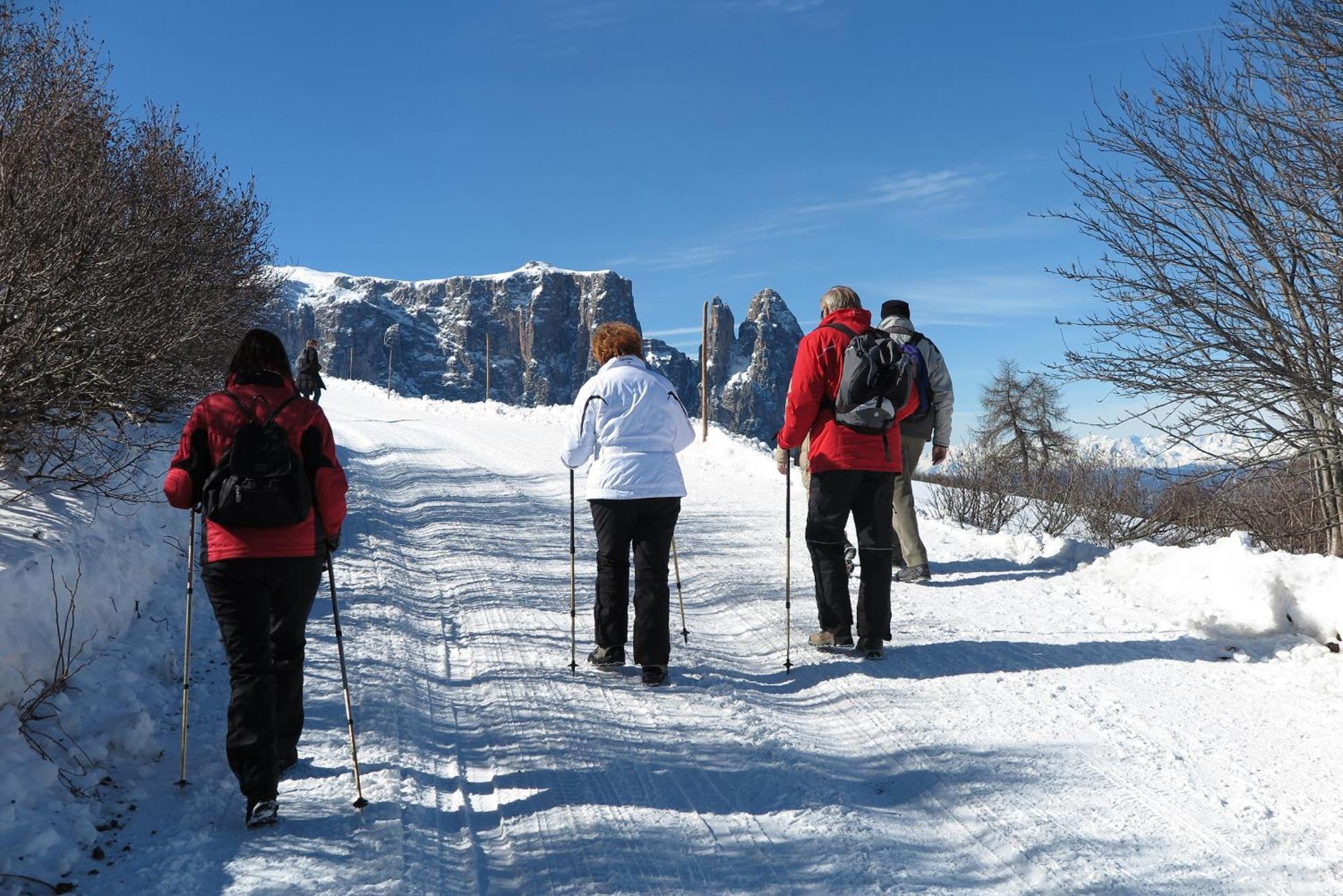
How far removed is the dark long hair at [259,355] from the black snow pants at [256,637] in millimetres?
810

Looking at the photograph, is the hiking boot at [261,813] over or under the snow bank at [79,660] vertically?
under

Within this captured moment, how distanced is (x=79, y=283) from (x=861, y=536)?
549 centimetres

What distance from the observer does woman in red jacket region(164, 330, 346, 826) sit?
11.0 feet

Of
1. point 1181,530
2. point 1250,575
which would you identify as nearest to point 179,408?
point 1250,575

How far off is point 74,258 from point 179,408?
22.2 ft

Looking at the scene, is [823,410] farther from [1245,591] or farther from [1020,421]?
[1020,421]

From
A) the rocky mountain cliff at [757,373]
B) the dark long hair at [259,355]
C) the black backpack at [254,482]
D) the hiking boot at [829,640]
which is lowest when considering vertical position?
the hiking boot at [829,640]

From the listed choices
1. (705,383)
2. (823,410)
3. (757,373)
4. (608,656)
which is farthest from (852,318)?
(757,373)

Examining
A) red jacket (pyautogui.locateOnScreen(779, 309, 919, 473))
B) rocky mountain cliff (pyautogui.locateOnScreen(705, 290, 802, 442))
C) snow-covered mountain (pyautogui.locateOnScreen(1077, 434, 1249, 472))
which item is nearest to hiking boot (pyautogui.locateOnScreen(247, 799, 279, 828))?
red jacket (pyautogui.locateOnScreen(779, 309, 919, 473))

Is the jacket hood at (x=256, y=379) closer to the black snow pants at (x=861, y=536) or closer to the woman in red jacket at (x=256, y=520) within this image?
the woman in red jacket at (x=256, y=520)

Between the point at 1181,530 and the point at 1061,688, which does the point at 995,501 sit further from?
the point at 1061,688

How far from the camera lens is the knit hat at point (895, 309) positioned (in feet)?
22.6

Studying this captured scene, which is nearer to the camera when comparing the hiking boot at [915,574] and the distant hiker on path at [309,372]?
the hiking boot at [915,574]

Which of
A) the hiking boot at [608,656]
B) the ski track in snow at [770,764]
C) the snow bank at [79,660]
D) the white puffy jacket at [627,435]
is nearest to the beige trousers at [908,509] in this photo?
the ski track in snow at [770,764]
